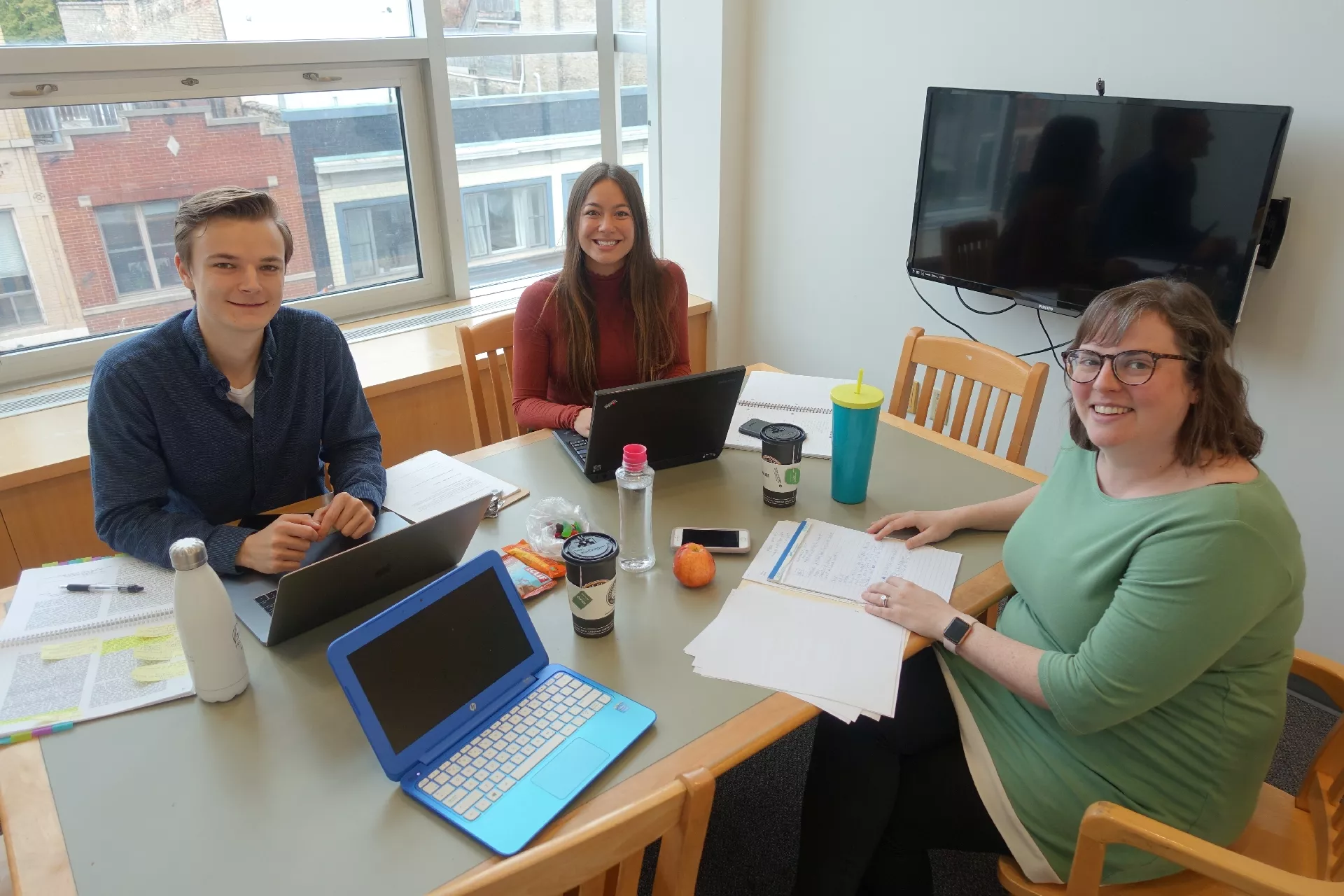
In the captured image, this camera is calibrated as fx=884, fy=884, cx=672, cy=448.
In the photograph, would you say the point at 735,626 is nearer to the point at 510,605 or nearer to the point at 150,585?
the point at 510,605

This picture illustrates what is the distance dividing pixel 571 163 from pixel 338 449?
2.06 meters

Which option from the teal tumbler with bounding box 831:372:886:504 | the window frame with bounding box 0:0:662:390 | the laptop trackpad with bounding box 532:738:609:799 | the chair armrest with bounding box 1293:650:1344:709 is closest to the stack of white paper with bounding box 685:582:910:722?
the laptop trackpad with bounding box 532:738:609:799

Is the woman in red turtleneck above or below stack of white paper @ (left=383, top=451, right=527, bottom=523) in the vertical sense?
above

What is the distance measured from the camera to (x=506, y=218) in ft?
11.0

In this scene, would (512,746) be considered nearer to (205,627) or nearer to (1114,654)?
(205,627)

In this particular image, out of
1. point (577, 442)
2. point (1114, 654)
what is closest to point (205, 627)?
point (577, 442)

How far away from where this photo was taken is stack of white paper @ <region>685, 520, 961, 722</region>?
1171mm

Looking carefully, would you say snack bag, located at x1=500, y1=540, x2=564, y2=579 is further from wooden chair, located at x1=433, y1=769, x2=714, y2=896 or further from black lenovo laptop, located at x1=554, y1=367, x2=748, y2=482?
wooden chair, located at x1=433, y1=769, x2=714, y2=896

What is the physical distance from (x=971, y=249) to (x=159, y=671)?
7.23 feet

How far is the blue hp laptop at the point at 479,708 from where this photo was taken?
0.98m

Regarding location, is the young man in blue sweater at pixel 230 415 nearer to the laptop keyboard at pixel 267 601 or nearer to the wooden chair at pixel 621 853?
the laptop keyboard at pixel 267 601

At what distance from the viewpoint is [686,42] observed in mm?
3139

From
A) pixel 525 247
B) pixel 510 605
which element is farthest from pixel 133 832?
pixel 525 247

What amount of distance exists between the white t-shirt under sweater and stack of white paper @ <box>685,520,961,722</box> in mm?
915
